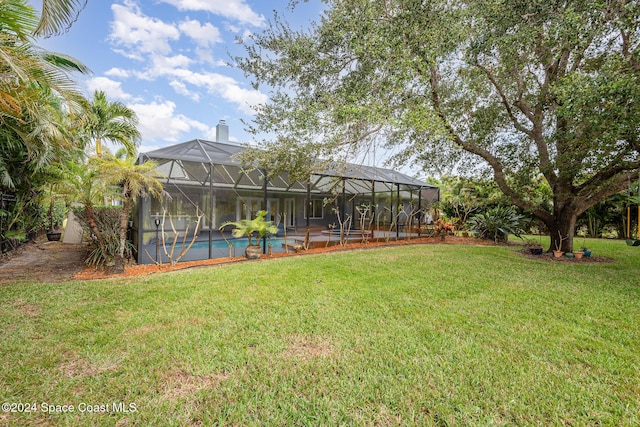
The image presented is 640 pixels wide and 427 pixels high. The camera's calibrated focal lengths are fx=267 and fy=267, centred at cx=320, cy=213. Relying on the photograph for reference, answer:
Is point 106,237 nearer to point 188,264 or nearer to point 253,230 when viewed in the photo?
point 188,264

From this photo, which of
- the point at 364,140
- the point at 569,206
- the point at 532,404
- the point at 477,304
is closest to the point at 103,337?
the point at 532,404

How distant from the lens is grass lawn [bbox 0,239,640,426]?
6.68 ft

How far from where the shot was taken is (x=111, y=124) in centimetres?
1173

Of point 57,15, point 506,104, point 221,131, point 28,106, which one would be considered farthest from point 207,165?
point 506,104

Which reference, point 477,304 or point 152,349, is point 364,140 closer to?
point 477,304

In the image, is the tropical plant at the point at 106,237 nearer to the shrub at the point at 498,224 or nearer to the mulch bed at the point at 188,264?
the mulch bed at the point at 188,264

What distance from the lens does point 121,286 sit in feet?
16.9

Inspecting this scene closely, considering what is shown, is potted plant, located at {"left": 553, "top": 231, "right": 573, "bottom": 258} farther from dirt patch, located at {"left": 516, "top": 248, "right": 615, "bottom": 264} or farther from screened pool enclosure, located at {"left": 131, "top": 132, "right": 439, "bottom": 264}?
screened pool enclosure, located at {"left": 131, "top": 132, "right": 439, "bottom": 264}

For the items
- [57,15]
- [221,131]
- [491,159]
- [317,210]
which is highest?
[221,131]

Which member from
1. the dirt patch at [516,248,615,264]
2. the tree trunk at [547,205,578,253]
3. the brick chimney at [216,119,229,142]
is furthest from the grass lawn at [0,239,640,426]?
the brick chimney at [216,119,229,142]

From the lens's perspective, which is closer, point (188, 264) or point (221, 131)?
point (188, 264)

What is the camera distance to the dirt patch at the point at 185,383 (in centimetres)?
221

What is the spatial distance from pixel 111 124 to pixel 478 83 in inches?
561

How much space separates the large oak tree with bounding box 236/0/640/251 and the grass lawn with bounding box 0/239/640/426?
12.1 feet
